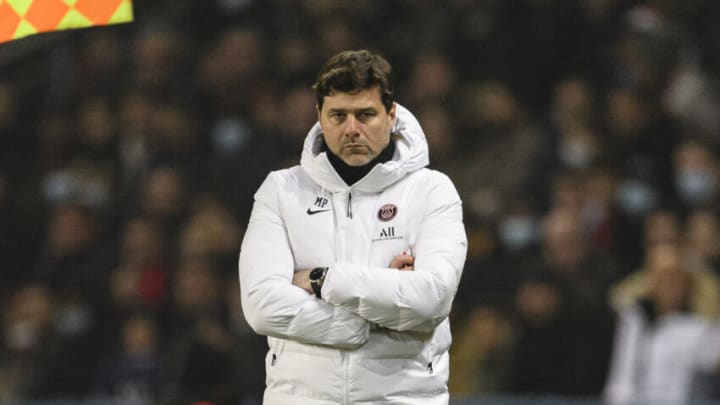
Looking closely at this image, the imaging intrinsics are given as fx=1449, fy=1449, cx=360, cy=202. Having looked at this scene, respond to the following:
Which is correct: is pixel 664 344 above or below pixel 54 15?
below

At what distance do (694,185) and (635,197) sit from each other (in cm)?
32

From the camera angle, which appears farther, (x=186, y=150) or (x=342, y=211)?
(x=186, y=150)

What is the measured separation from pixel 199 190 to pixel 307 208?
4.96m

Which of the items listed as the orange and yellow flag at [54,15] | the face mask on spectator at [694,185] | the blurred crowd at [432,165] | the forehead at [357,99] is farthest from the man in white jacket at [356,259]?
the face mask on spectator at [694,185]

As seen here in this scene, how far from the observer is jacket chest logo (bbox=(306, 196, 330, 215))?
399 centimetres

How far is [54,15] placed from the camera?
12.4 ft

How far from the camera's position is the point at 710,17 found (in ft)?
28.3

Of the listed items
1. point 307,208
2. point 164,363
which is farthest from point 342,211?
point 164,363

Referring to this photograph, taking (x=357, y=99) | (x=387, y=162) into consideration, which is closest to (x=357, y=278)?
(x=387, y=162)

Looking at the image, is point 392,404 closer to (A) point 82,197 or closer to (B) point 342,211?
(B) point 342,211

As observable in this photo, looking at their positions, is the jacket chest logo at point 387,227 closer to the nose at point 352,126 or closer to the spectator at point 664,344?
the nose at point 352,126

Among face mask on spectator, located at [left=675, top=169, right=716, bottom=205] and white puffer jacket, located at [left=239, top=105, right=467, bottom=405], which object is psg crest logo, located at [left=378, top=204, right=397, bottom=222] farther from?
face mask on spectator, located at [left=675, top=169, right=716, bottom=205]

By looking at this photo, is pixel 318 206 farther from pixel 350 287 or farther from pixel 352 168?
pixel 350 287

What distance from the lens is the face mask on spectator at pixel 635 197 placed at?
7.86 m
